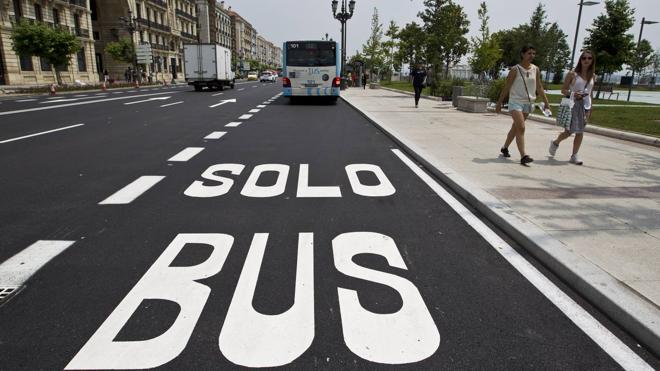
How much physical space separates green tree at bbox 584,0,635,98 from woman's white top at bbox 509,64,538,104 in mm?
27312

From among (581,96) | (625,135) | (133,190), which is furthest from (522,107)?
(133,190)

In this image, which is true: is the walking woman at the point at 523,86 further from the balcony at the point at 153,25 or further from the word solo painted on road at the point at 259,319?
the balcony at the point at 153,25

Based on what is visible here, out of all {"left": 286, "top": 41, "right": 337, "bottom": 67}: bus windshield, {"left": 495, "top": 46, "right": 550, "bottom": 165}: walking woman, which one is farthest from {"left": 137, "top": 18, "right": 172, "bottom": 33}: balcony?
{"left": 495, "top": 46, "right": 550, "bottom": 165}: walking woman

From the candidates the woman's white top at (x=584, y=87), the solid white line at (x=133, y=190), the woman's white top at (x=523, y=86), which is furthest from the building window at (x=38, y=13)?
the woman's white top at (x=584, y=87)

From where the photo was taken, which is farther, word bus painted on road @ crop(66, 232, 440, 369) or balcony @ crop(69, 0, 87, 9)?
balcony @ crop(69, 0, 87, 9)

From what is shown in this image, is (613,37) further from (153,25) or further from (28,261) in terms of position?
(153,25)

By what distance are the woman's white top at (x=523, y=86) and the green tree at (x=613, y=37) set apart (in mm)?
27312

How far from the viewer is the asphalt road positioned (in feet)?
7.80

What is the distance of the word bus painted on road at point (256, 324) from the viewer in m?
2.32

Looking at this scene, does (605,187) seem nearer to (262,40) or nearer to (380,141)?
(380,141)

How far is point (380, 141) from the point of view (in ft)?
32.8

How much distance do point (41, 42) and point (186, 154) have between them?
117 ft

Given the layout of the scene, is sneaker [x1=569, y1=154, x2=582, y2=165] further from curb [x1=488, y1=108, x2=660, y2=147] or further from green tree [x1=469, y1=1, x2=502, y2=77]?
green tree [x1=469, y1=1, x2=502, y2=77]

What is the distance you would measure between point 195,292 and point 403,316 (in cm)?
137
